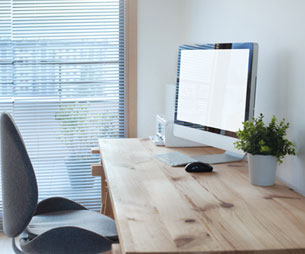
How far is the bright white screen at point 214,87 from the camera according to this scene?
6.49ft

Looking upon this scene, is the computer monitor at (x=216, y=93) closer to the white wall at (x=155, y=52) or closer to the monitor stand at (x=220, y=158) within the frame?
the monitor stand at (x=220, y=158)

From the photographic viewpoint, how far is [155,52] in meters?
3.44

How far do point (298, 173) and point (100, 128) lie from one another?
1.90 m

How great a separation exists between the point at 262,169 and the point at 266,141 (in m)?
0.11

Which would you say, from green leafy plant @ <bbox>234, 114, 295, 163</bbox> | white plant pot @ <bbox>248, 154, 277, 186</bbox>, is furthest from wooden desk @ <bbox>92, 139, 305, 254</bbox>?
green leafy plant @ <bbox>234, 114, 295, 163</bbox>

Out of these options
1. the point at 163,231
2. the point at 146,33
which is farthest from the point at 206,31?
the point at 163,231

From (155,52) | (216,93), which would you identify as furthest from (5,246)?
(216,93)

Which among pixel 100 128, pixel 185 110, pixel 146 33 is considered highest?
pixel 146 33

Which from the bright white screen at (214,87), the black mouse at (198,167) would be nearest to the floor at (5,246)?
the bright white screen at (214,87)

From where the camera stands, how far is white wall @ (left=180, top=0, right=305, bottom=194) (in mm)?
1785

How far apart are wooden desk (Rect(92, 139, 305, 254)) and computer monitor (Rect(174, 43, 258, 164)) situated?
0.17 m

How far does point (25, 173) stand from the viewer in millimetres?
1868

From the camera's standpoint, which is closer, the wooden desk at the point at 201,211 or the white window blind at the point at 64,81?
the wooden desk at the point at 201,211

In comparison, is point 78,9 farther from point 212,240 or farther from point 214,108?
point 212,240
